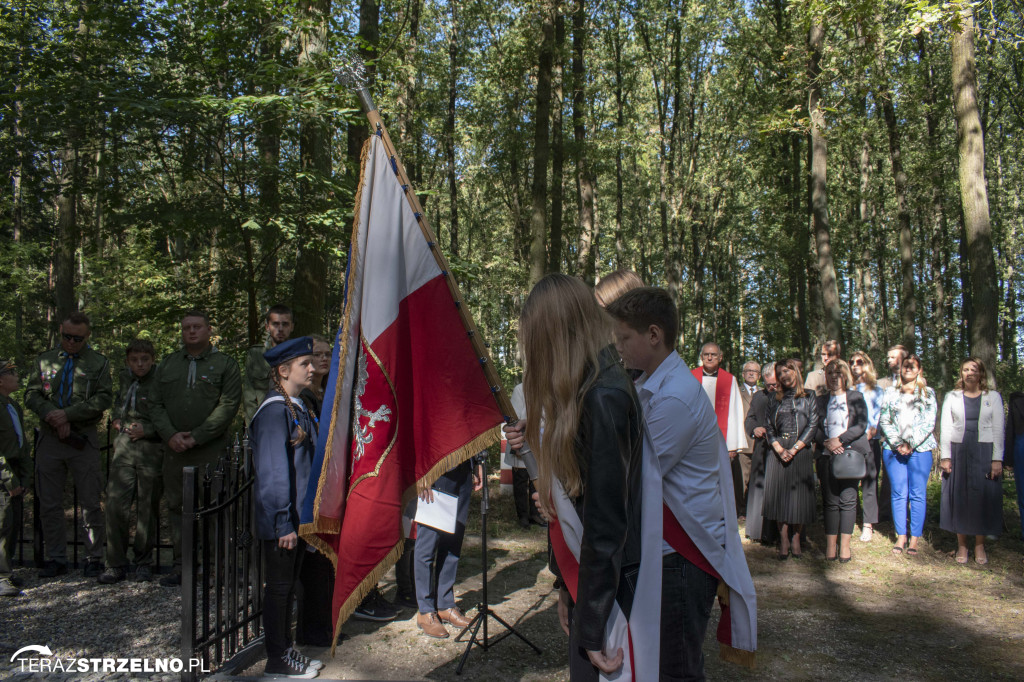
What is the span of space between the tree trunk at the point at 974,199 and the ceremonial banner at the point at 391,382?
8705mm

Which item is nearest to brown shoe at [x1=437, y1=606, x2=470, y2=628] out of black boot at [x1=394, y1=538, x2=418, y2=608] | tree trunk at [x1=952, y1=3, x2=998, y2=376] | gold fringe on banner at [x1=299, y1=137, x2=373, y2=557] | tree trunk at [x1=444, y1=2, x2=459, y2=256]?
black boot at [x1=394, y1=538, x2=418, y2=608]

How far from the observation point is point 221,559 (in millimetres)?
4336

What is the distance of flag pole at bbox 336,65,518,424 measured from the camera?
3250 mm

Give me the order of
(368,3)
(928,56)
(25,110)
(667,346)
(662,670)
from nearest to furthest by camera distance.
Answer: (662,670) → (667,346) → (25,110) → (368,3) → (928,56)

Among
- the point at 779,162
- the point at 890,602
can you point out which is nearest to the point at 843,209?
the point at 779,162

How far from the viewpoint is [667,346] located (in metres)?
2.65

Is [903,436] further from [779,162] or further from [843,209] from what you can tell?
[843,209]

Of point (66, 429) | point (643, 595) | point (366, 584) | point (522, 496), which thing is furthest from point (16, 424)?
point (643, 595)

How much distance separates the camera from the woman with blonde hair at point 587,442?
2.10 metres

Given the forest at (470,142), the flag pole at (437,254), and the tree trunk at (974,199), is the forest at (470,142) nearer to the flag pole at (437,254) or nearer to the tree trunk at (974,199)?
the tree trunk at (974,199)

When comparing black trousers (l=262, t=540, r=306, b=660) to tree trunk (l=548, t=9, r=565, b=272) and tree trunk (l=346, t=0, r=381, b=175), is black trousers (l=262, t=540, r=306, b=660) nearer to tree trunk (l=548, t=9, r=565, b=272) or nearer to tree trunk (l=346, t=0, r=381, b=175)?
tree trunk (l=346, t=0, r=381, b=175)

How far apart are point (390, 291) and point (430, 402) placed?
61 centimetres

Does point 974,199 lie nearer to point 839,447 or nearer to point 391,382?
point 839,447

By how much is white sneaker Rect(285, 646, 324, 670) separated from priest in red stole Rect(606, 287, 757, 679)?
270 cm
